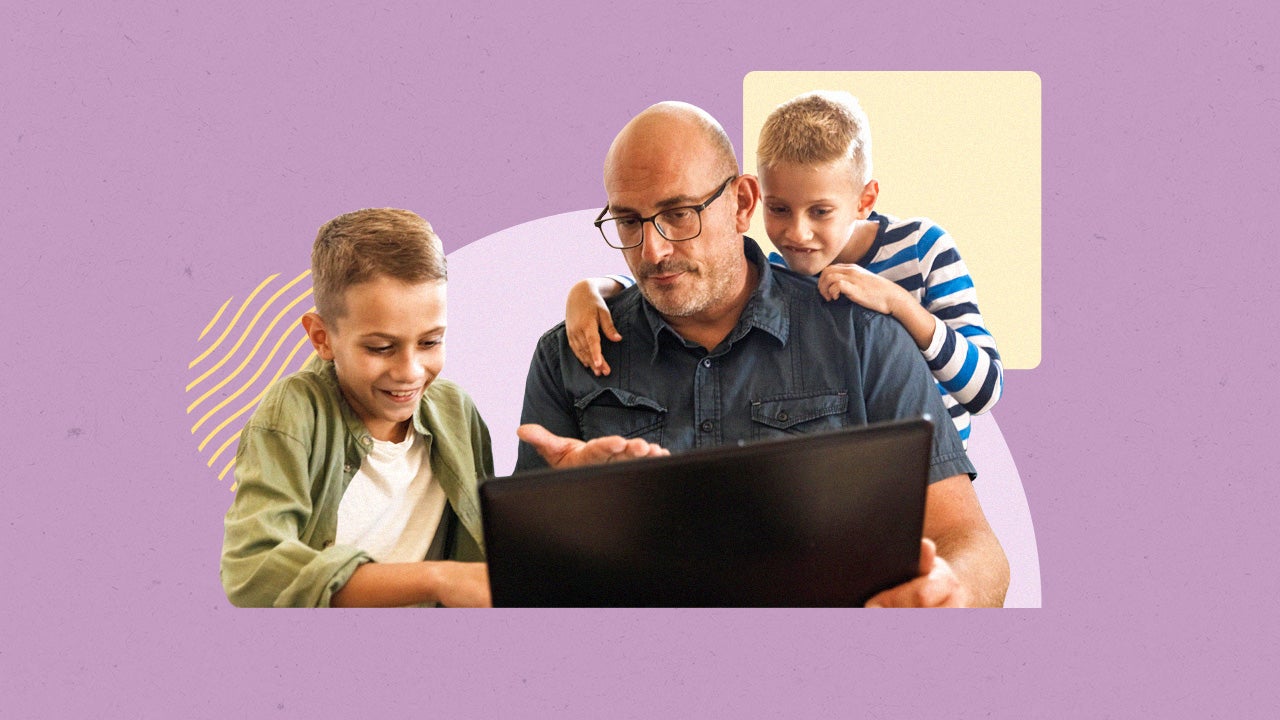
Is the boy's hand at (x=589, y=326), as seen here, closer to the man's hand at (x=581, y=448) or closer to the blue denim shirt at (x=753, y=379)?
the blue denim shirt at (x=753, y=379)

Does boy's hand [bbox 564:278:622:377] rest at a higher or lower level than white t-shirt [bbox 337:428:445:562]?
higher

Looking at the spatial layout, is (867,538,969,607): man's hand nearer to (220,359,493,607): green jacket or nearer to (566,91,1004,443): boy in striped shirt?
(566,91,1004,443): boy in striped shirt

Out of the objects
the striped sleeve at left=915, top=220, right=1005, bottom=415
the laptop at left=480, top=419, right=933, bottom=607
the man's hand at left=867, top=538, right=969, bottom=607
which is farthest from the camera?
the striped sleeve at left=915, top=220, right=1005, bottom=415

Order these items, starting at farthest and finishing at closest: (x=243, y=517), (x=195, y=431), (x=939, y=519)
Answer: (x=195, y=431)
(x=939, y=519)
(x=243, y=517)

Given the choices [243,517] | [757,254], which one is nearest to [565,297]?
[757,254]

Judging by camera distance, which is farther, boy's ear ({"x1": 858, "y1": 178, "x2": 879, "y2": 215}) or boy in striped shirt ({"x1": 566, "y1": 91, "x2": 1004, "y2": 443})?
boy's ear ({"x1": 858, "y1": 178, "x2": 879, "y2": 215})

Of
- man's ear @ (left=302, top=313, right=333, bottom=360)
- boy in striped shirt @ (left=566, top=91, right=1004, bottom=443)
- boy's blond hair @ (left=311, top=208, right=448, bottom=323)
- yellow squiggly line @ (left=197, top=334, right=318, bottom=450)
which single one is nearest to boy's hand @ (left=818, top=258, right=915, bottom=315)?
boy in striped shirt @ (left=566, top=91, right=1004, bottom=443)

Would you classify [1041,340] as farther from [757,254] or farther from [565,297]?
[565,297]

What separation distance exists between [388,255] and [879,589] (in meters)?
1.20

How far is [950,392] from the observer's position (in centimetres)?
292

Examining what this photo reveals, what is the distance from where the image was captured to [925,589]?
230cm

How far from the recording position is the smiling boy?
2.50 meters

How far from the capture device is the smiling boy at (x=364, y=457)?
2.50 m

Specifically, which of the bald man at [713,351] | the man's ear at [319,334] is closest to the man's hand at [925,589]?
the bald man at [713,351]
